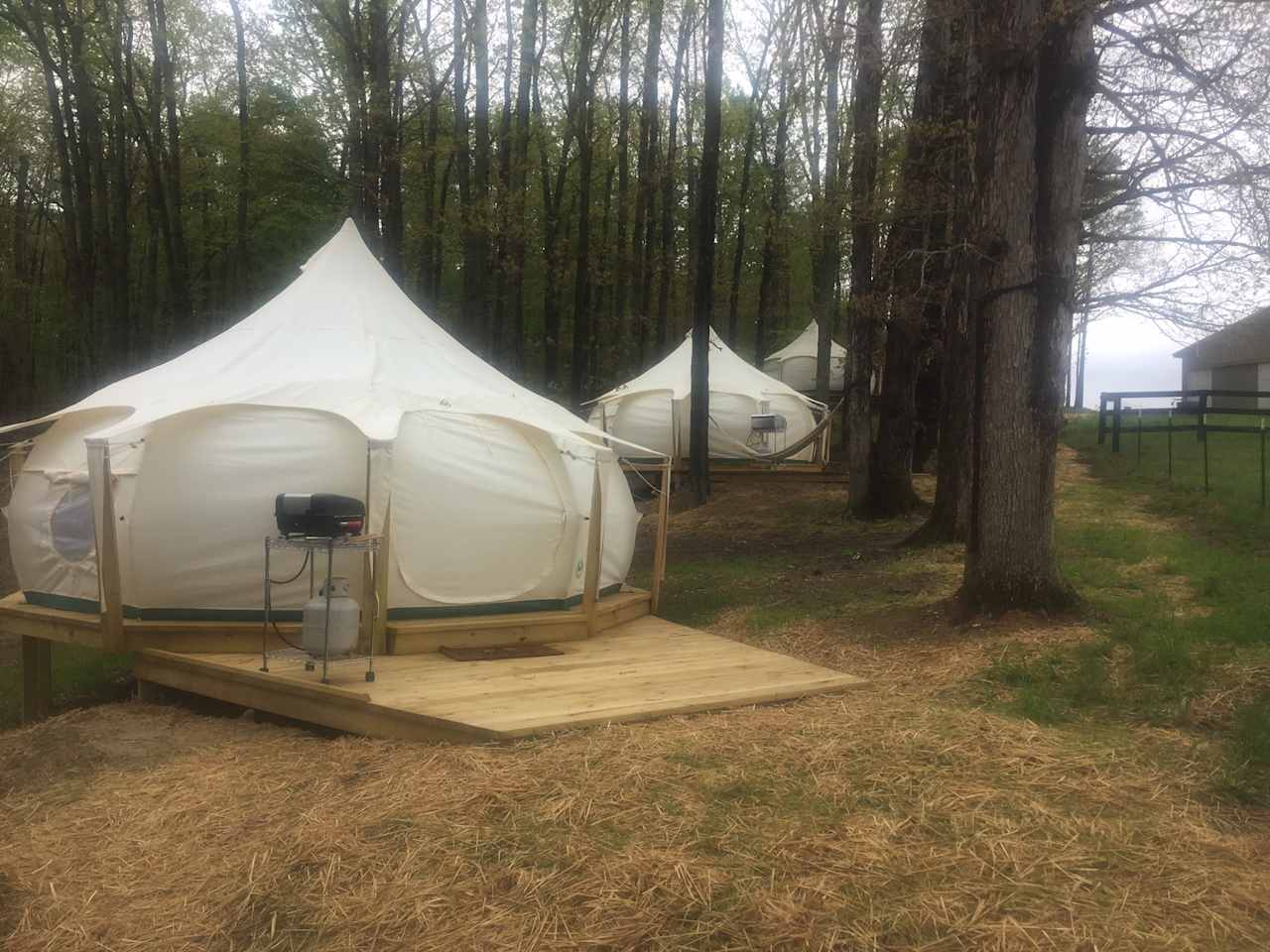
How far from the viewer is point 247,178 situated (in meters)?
23.1

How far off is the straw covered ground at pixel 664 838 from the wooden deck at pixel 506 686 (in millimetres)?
171

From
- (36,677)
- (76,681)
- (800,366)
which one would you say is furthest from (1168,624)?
(800,366)

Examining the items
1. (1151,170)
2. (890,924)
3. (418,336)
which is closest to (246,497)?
(418,336)

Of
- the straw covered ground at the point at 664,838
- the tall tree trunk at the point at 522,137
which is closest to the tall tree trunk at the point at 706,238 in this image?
the tall tree trunk at the point at 522,137

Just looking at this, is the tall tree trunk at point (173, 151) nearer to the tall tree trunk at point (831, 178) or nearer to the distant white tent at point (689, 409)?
the distant white tent at point (689, 409)

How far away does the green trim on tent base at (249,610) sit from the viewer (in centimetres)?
748

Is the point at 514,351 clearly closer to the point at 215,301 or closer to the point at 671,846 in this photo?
the point at 215,301

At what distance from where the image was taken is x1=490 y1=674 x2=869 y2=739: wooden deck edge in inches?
213

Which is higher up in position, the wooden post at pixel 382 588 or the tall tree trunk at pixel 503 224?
the tall tree trunk at pixel 503 224

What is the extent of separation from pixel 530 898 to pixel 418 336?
6785 millimetres

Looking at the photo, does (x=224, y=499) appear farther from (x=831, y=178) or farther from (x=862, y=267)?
(x=831, y=178)

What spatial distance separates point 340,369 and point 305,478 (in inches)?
49.0

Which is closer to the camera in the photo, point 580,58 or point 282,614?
point 282,614

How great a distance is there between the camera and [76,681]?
10.0m
